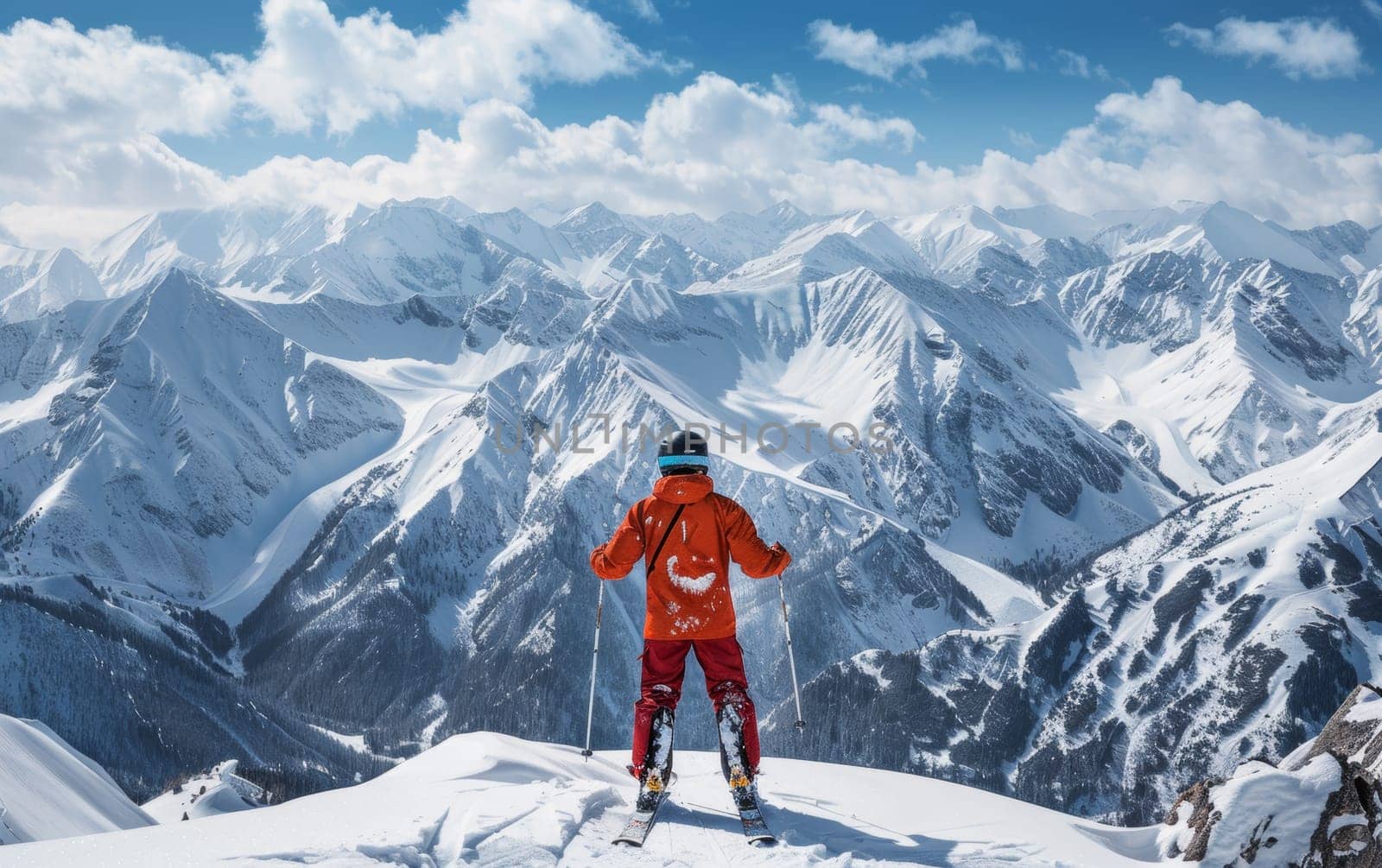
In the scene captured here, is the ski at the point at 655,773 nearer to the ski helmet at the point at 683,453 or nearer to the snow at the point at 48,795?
the ski helmet at the point at 683,453

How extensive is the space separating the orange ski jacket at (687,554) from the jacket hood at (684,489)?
1cm

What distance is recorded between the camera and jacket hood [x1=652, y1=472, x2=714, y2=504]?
13.4 meters

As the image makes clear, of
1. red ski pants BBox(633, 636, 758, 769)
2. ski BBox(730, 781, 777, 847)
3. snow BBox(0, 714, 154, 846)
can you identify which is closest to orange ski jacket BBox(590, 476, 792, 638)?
red ski pants BBox(633, 636, 758, 769)

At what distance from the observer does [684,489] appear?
13422mm

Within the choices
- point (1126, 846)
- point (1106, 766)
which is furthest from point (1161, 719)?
point (1126, 846)

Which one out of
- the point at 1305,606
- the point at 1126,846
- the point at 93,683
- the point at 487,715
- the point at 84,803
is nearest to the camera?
the point at 1126,846

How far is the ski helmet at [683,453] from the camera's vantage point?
44.4ft

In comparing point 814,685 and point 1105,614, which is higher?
point 1105,614

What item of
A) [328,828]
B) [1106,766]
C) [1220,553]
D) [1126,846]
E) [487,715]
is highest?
[1220,553]

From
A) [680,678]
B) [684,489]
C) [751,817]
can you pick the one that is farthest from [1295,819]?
[684,489]

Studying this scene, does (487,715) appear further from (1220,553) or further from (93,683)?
(1220,553)

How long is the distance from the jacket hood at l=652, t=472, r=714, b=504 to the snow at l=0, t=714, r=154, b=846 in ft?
48.8

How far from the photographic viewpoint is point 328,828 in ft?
37.4

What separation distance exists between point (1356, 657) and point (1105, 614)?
126 ft
